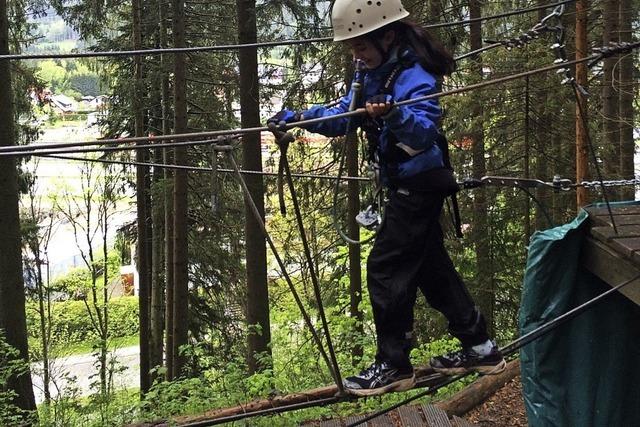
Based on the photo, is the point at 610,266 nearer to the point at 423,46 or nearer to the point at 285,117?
the point at 423,46

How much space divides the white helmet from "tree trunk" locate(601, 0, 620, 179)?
5.04 metres

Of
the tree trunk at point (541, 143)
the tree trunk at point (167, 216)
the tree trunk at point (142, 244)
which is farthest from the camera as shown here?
the tree trunk at point (142, 244)

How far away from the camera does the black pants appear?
270 cm

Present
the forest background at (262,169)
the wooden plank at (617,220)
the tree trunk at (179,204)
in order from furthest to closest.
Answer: the tree trunk at (179,204) < the forest background at (262,169) < the wooden plank at (617,220)

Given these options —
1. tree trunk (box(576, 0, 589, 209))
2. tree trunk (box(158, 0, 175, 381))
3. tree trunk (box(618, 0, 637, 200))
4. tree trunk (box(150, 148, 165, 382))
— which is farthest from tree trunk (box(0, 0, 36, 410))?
tree trunk (box(618, 0, 637, 200))

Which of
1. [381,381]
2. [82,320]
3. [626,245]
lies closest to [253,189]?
[626,245]

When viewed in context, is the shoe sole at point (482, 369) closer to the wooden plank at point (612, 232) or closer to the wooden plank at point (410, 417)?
the wooden plank at point (612, 232)

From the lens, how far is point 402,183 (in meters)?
2.65

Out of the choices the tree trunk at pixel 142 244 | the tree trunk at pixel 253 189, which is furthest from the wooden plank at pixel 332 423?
the tree trunk at pixel 142 244

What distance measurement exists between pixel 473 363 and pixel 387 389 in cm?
44

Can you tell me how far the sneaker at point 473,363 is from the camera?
2.89 metres

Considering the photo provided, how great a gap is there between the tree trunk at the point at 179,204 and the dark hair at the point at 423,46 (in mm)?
6897

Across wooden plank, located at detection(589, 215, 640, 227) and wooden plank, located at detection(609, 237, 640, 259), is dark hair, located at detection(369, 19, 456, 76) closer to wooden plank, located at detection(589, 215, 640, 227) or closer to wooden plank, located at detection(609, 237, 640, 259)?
wooden plank, located at detection(609, 237, 640, 259)

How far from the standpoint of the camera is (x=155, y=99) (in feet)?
42.1
